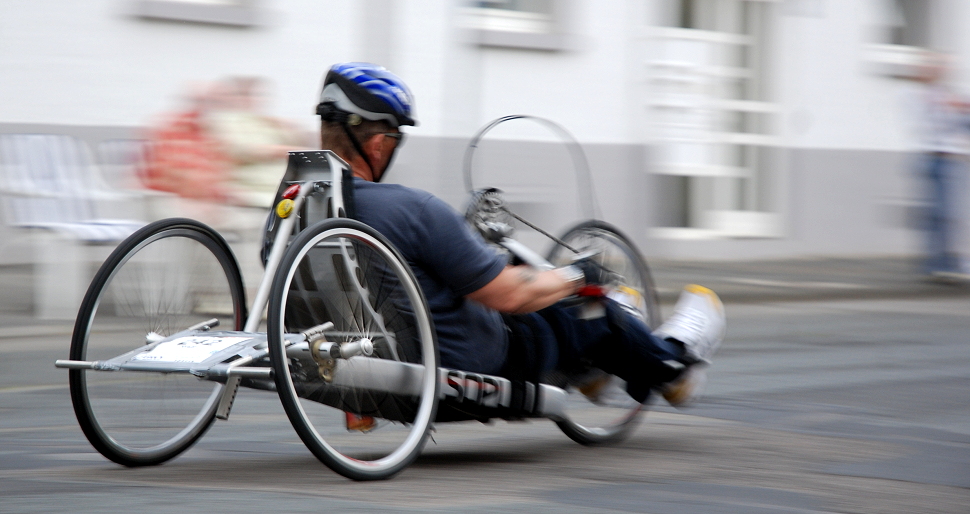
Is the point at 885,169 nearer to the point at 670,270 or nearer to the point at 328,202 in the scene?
the point at 670,270

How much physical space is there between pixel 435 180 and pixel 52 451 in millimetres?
7997

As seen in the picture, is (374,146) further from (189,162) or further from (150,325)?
(189,162)

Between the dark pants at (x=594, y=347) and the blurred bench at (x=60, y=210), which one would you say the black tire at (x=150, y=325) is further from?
the blurred bench at (x=60, y=210)

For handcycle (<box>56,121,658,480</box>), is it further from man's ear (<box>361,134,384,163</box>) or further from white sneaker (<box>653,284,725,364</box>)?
white sneaker (<box>653,284,725,364</box>)

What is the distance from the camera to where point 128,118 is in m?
11.0

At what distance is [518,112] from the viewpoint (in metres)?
13.1

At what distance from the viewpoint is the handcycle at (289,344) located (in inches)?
155

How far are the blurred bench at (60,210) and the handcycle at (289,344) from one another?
4403mm

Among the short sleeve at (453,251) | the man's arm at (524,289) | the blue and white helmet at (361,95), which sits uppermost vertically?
the blue and white helmet at (361,95)

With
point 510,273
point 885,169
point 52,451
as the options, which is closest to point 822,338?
point 510,273

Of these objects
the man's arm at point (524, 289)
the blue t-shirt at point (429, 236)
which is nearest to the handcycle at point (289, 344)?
the blue t-shirt at point (429, 236)

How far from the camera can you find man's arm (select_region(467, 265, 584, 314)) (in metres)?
4.37

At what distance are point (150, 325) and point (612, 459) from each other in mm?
1747

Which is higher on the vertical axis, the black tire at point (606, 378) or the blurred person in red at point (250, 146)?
the blurred person in red at point (250, 146)
